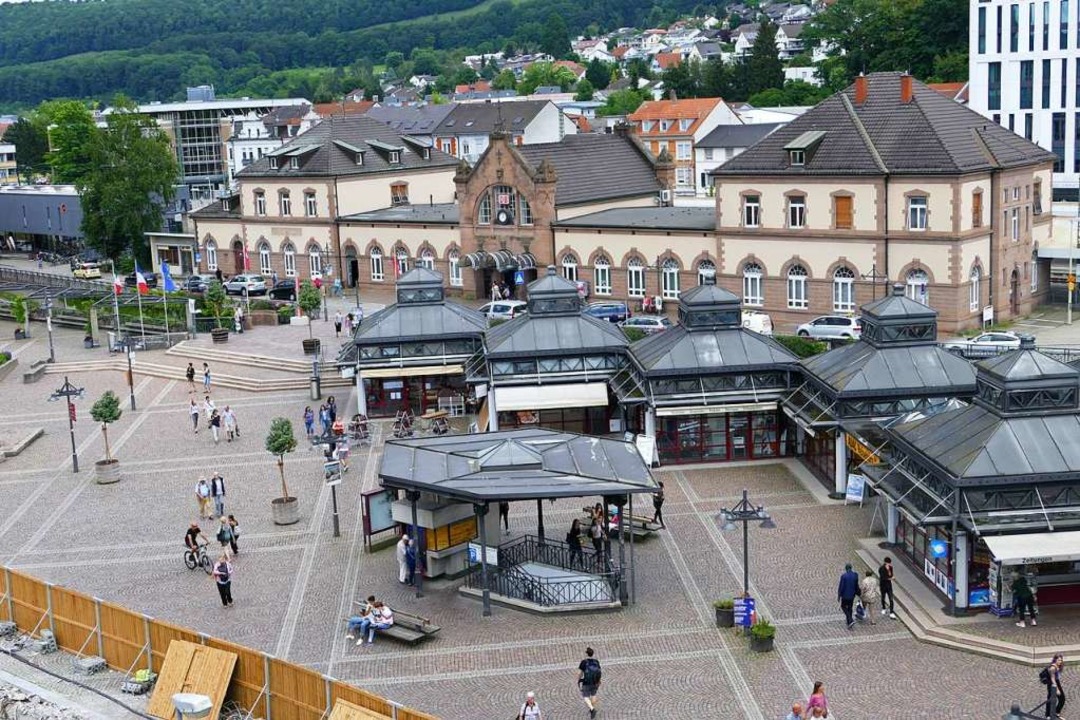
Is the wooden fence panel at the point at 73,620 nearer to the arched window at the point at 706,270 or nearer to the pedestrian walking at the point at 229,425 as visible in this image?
the pedestrian walking at the point at 229,425

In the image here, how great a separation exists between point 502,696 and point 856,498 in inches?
585

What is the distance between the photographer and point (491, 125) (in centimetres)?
13300

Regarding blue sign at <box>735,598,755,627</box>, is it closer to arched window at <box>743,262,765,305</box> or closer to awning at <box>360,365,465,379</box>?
awning at <box>360,365,465,379</box>

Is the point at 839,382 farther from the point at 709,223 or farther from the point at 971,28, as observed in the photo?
the point at 971,28

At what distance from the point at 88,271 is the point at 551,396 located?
60.5m

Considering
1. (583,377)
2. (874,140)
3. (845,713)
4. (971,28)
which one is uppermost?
(971,28)

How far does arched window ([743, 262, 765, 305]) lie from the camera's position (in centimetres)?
6588

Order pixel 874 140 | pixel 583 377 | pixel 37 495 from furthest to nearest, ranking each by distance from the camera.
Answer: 1. pixel 874 140
2. pixel 583 377
3. pixel 37 495

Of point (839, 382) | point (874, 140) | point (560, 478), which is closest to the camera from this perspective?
point (560, 478)

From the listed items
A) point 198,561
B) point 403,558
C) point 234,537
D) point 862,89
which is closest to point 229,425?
point 234,537

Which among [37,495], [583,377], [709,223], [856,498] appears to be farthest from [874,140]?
[37,495]

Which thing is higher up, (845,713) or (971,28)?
(971,28)

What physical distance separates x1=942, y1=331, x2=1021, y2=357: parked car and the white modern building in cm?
4754

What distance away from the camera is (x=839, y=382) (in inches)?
1657
